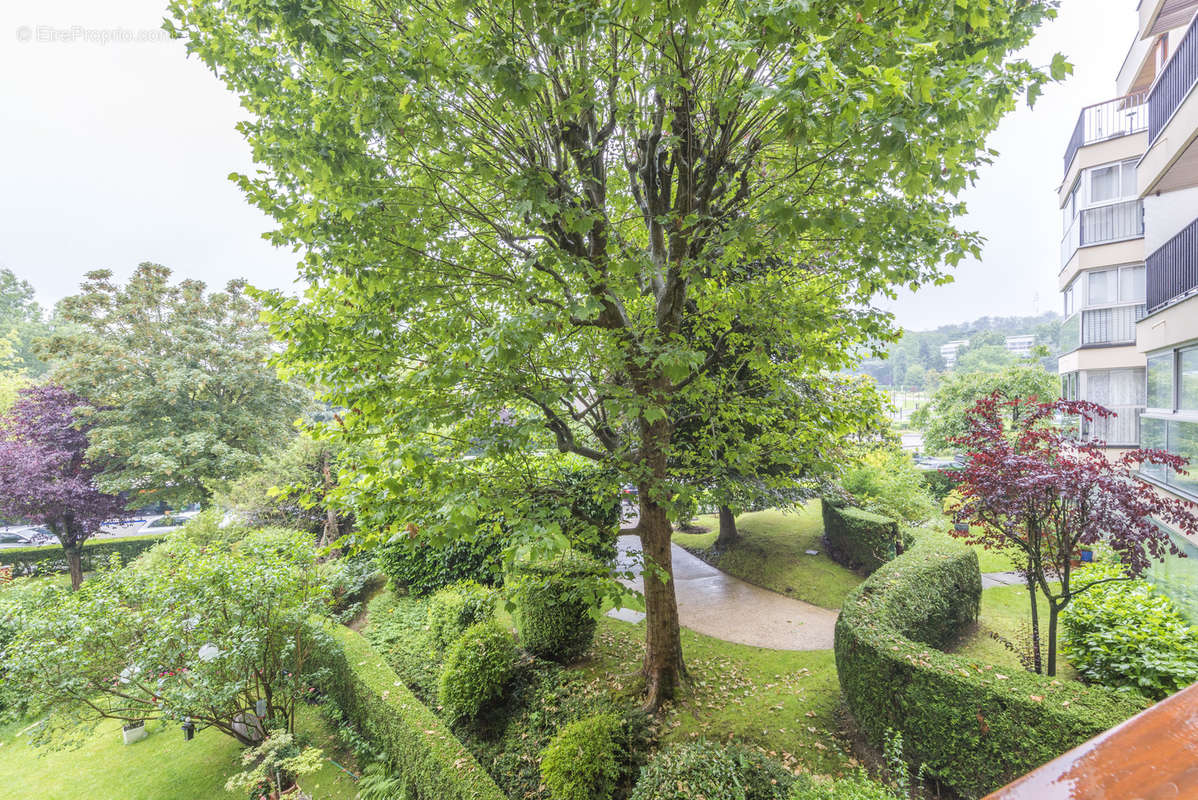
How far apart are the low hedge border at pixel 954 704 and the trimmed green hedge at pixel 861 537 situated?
4232mm

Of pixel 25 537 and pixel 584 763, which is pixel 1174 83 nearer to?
pixel 584 763

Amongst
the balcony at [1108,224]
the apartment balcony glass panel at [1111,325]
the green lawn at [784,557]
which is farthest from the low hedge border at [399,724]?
the balcony at [1108,224]

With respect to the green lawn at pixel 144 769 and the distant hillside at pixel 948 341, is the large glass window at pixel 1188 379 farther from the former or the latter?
the distant hillside at pixel 948 341

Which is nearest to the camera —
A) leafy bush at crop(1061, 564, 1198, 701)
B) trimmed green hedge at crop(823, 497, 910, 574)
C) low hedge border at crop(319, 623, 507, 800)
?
low hedge border at crop(319, 623, 507, 800)

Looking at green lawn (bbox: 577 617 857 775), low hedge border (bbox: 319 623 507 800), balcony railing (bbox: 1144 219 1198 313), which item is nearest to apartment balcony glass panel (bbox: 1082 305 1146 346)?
balcony railing (bbox: 1144 219 1198 313)

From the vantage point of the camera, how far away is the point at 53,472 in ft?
47.2

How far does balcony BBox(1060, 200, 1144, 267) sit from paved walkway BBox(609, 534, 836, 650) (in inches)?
577

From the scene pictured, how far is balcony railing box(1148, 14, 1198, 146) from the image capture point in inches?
229

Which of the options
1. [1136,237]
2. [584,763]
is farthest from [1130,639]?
[1136,237]

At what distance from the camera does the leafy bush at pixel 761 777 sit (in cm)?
357

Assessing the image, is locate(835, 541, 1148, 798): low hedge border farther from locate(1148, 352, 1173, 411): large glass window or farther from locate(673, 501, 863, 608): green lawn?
locate(1148, 352, 1173, 411): large glass window

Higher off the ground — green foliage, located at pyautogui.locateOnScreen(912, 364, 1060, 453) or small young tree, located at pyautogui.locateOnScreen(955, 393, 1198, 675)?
green foliage, located at pyautogui.locateOnScreen(912, 364, 1060, 453)

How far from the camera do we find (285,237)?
14.2 feet

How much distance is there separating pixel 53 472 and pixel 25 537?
11.4 m
